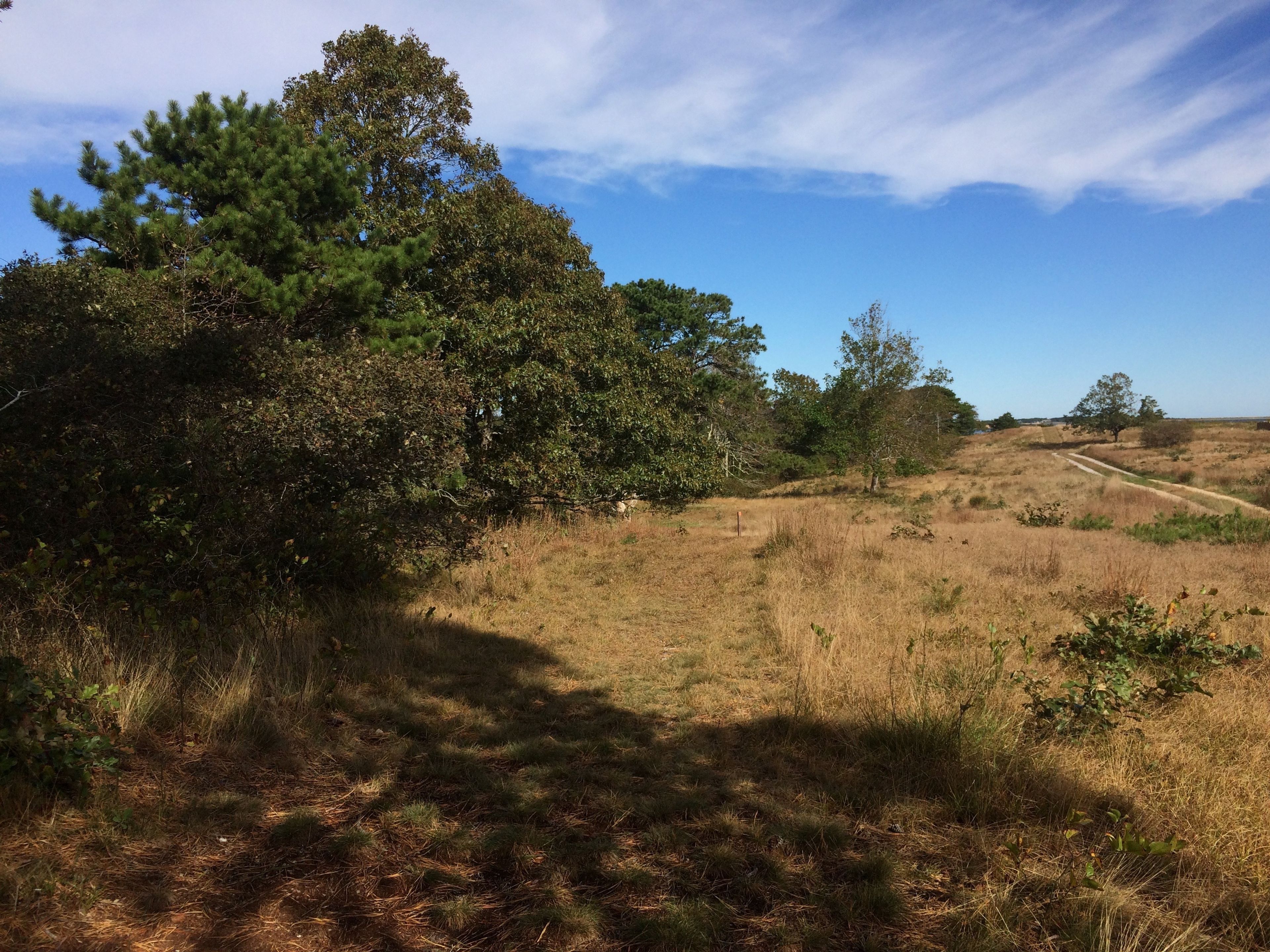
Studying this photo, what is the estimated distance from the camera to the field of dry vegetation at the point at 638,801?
8.41ft

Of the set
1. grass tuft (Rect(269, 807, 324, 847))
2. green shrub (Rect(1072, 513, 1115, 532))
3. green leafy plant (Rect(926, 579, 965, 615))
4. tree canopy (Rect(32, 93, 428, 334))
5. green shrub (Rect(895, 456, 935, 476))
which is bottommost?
green shrub (Rect(1072, 513, 1115, 532))

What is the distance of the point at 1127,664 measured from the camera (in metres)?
4.81

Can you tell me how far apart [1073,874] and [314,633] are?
560 centimetres

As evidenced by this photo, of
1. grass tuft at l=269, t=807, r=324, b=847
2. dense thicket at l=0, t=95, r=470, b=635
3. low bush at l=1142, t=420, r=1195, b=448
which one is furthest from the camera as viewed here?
low bush at l=1142, t=420, r=1195, b=448

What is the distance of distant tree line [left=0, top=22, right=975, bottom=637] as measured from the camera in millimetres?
5328

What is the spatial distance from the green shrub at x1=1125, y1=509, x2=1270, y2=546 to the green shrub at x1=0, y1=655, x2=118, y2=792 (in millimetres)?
17347

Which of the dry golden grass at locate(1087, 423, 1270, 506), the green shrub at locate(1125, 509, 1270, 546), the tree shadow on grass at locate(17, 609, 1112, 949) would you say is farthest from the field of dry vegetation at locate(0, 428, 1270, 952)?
the dry golden grass at locate(1087, 423, 1270, 506)

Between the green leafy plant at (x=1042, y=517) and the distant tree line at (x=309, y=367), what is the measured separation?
8.61m

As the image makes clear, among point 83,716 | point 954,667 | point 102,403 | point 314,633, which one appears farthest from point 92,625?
point 954,667

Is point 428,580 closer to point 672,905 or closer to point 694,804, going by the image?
Result: point 694,804

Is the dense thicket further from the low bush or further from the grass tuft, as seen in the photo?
the low bush

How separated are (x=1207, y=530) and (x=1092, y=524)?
251cm

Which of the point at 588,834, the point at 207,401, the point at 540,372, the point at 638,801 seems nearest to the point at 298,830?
the point at 588,834

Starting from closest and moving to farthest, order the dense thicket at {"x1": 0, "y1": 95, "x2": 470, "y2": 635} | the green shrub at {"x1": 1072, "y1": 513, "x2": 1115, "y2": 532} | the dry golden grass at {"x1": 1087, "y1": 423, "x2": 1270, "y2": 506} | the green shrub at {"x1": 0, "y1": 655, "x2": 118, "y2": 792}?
the green shrub at {"x1": 0, "y1": 655, "x2": 118, "y2": 792} → the dense thicket at {"x1": 0, "y1": 95, "x2": 470, "y2": 635} → the green shrub at {"x1": 1072, "y1": 513, "x2": 1115, "y2": 532} → the dry golden grass at {"x1": 1087, "y1": 423, "x2": 1270, "y2": 506}
